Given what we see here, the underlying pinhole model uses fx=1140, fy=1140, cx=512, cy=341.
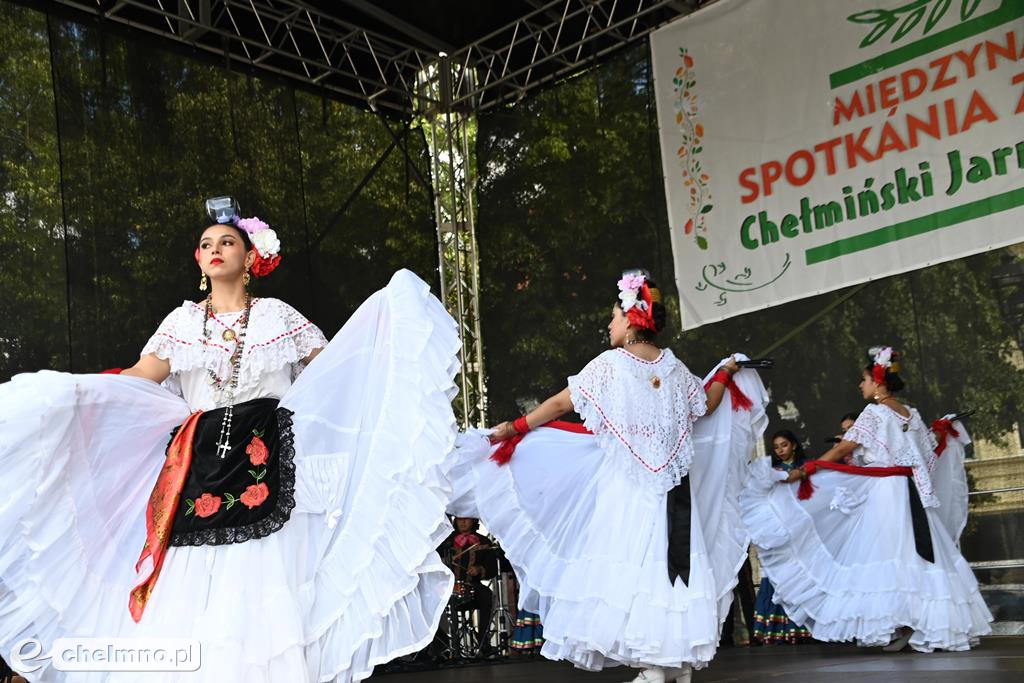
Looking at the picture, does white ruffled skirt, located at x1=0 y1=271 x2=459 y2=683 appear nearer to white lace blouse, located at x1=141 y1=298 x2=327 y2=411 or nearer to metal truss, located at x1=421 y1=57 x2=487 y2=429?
white lace blouse, located at x1=141 y1=298 x2=327 y2=411

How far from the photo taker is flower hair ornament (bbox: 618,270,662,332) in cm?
427

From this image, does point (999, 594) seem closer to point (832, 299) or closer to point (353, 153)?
point (832, 299)

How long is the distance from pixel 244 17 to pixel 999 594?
6.60m

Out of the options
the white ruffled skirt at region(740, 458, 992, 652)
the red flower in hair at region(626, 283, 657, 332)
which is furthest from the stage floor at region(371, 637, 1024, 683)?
the red flower in hair at region(626, 283, 657, 332)

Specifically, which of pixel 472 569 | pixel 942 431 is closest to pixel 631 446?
pixel 942 431

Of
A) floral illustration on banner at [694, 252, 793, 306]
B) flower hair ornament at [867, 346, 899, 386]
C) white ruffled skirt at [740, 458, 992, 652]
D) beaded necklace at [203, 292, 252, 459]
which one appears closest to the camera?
beaded necklace at [203, 292, 252, 459]

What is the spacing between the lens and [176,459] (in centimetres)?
305

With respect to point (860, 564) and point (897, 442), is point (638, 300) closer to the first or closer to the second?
point (897, 442)

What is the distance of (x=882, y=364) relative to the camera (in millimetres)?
6332

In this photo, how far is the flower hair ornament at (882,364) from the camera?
20.8 feet

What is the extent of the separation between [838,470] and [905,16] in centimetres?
306

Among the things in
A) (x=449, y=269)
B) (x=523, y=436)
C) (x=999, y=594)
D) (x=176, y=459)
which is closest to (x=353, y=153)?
(x=449, y=269)

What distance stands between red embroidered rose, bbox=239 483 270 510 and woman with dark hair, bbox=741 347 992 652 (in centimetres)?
409

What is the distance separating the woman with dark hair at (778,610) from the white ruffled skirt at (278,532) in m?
5.23
